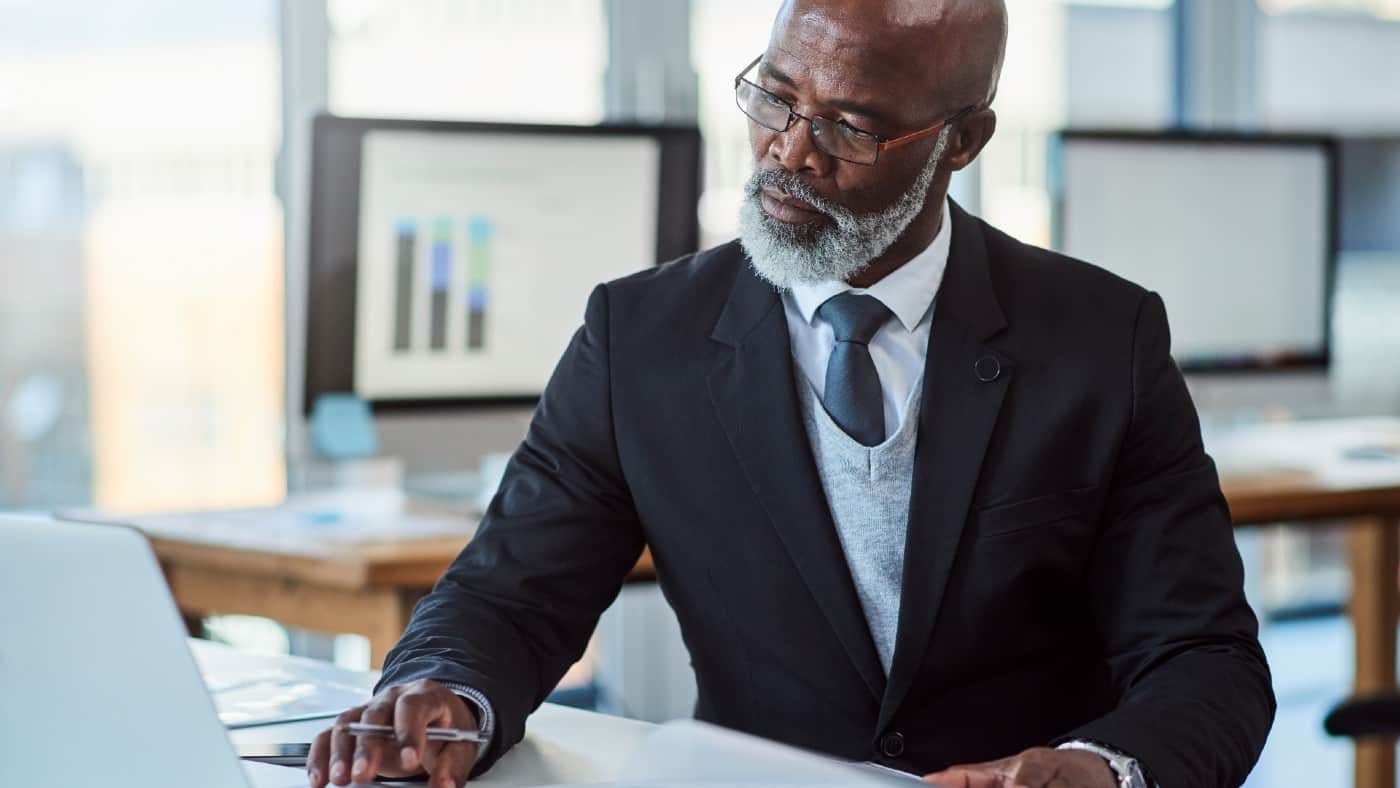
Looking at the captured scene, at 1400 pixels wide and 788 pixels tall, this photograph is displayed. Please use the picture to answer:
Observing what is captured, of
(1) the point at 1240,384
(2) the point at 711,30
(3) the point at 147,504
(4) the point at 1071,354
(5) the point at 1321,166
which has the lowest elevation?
(3) the point at 147,504

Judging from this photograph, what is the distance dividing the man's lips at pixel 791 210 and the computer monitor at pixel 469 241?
1117mm

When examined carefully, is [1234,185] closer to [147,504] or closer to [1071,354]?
[1071,354]

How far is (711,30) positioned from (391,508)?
1.51m

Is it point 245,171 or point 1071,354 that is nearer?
point 1071,354

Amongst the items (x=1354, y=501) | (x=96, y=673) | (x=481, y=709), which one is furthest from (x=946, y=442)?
(x=1354, y=501)

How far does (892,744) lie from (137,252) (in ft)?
7.25

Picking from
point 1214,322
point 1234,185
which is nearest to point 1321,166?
point 1234,185

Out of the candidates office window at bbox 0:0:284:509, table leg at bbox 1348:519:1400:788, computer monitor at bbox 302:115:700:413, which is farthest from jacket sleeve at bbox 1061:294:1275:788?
office window at bbox 0:0:284:509

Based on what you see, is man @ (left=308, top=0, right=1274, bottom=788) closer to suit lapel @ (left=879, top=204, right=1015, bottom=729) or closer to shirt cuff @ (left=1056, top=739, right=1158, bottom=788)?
suit lapel @ (left=879, top=204, right=1015, bottom=729)

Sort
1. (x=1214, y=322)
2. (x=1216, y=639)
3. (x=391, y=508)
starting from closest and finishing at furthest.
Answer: (x=1216, y=639), (x=391, y=508), (x=1214, y=322)

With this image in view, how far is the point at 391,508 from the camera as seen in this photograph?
7.98 ft

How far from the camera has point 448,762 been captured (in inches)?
40.5

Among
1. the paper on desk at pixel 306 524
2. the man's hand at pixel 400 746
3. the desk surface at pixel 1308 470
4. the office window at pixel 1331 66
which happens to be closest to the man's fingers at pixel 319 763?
the man's hand at pixel 400 746

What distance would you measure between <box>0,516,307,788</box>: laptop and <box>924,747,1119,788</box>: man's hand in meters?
0.44
